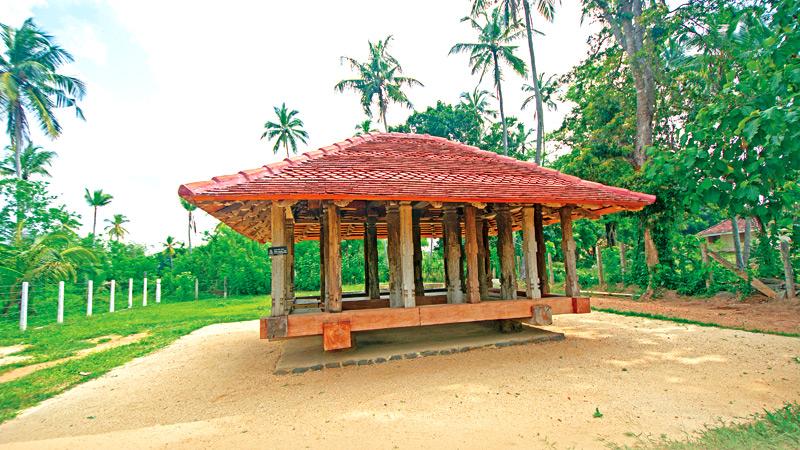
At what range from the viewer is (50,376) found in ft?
18.6

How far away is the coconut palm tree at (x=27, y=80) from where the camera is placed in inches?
727

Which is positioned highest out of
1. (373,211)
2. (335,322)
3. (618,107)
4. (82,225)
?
(618,107)

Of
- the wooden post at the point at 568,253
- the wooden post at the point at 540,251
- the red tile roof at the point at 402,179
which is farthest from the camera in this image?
the wooden post at the point at 540,251

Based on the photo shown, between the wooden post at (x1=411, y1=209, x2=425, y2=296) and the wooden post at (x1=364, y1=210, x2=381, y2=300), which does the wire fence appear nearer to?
the wooden post at (x1=364, y1=210, x2=381, y2=300)

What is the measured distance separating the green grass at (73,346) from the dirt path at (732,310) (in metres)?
11.3

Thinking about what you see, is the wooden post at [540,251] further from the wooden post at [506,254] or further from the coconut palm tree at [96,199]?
the coconut palm tree at [96,199]

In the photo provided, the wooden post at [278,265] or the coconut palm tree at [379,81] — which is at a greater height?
the coconut palm tree at [379,81]

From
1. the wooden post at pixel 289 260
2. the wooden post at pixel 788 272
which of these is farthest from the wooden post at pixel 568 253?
the wooden post at pixel 788 272

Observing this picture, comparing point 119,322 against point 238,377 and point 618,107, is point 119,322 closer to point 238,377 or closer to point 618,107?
point 238,377

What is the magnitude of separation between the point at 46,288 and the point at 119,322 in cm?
559

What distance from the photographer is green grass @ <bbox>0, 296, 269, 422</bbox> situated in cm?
494

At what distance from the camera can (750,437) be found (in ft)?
8.79

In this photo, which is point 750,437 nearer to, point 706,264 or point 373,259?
point 373,259

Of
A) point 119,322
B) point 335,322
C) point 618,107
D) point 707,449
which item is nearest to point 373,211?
point 335,322
